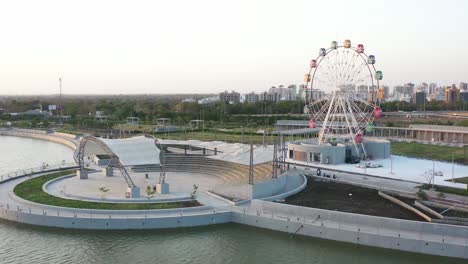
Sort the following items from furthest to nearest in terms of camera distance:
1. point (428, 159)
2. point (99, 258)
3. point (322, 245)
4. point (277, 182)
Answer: point (428, 159), point (277, 182), point (322, 245), point (99, 258)

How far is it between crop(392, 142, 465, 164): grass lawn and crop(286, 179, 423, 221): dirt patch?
14767 millimetres

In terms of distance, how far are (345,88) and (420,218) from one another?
19.3 m

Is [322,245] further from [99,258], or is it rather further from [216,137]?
[216,137]

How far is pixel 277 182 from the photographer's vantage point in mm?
25688

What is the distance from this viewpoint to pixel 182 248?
758 inches

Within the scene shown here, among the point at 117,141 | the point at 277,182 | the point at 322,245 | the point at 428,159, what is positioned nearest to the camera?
the point at 322,245

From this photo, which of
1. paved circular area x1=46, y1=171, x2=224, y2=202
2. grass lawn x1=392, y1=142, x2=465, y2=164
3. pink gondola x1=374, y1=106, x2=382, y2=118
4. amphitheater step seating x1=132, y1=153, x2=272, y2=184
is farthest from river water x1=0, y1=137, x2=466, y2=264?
grass lawn x1=392, y1=142, x2=465, y2=164

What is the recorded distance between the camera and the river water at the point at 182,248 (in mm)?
18109

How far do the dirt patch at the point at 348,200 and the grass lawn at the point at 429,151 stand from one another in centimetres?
1477

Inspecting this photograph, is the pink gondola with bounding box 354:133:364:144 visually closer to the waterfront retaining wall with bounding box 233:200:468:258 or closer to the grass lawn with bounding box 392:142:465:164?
the grass lawn with bounding box 392:142:465:164

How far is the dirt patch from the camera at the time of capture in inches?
847

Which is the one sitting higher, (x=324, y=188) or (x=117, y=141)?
(x=117, y=141)

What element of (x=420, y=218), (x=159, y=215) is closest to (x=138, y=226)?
(x=159, y=215)

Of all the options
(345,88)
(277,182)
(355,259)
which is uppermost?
(345,88)
